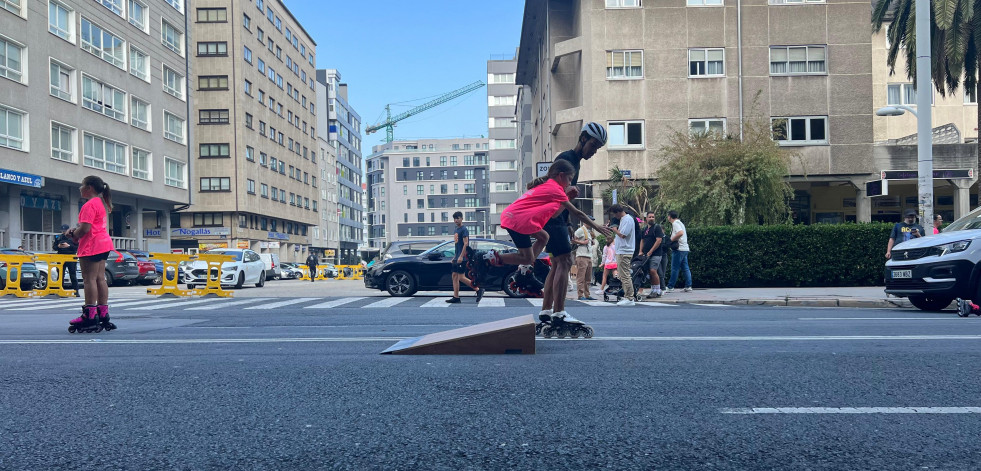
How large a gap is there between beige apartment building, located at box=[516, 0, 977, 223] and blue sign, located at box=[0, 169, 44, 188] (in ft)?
76.8

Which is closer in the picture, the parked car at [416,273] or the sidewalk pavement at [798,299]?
the sidewalk pavement at [798,299]

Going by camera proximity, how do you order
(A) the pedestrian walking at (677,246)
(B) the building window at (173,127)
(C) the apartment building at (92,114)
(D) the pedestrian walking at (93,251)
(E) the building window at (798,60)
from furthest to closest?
(B) the building window at (173,127) < (C) the apartment building at (92,114) < (E) the building window at (798,60) < (A) the pedestrian walking at (677,246) < (D) the pedestrian walking at (93,251)

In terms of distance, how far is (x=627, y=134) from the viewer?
31734 millimetres

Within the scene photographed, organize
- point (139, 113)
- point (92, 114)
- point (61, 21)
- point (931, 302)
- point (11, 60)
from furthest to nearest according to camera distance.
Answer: point (139, 113)
point (92, 114)
point (61, 21)
point (11, 60)
point (931, 302)

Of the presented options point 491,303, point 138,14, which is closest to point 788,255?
point 491,303

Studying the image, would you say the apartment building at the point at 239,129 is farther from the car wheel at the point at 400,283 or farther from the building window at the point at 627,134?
the car wheel at the point at 400,283

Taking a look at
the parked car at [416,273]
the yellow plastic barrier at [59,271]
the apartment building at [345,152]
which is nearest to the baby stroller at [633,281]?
the parked car at [416,273]

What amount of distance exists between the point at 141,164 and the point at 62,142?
763cm

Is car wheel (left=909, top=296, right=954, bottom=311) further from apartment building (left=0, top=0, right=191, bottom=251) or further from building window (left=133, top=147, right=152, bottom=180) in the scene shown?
building window (left=133, top=147, right=152, bottom=180)

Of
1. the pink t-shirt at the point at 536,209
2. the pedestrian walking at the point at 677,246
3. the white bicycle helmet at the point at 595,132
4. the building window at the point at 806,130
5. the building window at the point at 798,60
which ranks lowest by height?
the pedestrian walking at the point at 677,246

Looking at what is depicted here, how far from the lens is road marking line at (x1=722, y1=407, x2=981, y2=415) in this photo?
3576 millimetres

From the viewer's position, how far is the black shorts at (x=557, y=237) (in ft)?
21.3

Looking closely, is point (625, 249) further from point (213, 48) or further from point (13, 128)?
point (213, 48)

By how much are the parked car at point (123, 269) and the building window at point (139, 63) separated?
1641cm
